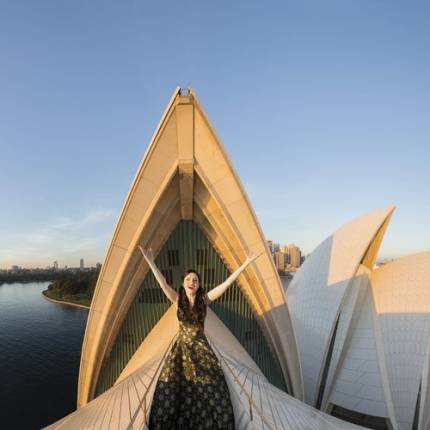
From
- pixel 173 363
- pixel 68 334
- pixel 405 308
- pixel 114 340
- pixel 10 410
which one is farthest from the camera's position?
pixel 68 334

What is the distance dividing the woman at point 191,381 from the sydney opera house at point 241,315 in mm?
232

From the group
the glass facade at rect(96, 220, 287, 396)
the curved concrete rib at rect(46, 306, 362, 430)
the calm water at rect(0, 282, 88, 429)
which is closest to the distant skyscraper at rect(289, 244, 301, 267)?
the calm water at rect(0, 282, 88, 429)

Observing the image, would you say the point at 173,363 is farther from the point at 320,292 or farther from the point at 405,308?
the point at 405,308

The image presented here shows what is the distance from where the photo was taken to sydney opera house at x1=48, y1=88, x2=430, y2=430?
5023mm

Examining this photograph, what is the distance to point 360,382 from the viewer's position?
12.7 metres

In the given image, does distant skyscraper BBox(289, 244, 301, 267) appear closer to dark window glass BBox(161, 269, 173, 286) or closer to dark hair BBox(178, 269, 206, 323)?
dark window glass BBox(161, 269, 173, 286)

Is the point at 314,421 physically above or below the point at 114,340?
above

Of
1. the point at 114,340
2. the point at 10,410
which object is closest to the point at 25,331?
the point at 10,410

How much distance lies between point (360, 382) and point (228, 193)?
467 inches

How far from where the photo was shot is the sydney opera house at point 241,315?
5023mm

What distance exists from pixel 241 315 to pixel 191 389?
666 centimetres

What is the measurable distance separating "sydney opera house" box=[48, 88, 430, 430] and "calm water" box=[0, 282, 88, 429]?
13.1 m

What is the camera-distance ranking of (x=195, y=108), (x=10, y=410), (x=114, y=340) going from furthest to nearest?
(x=10, y=410)
(x=114, y=340)
(x=195, y=108)

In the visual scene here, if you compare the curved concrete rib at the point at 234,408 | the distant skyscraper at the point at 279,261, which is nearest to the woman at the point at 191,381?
the curved concrete rib at the point at 234,408
